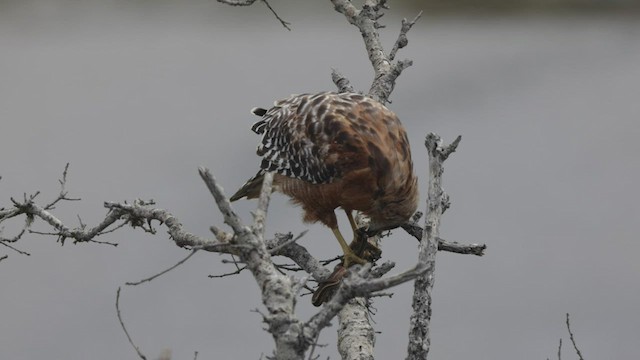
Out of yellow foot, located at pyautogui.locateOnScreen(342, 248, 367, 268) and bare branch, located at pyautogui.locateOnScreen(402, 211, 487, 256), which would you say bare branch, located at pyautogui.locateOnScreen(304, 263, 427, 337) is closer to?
bare branch, located at pyautogui.locateOnScreen(402, 211, 487, 256)

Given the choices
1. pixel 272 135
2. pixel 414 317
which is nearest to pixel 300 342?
pixel 414 317

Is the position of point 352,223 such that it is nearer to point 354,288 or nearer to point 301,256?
point 301,256

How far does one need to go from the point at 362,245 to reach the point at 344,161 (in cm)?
36

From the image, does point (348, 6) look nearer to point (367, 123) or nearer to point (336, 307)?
point (367, 123)

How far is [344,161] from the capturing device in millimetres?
3467

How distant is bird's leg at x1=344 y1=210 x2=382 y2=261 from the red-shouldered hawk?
0.02 m

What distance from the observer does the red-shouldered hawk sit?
3436 millimetres

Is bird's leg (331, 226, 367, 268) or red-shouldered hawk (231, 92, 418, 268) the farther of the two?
bird's leg (331, 226, 367, 268)

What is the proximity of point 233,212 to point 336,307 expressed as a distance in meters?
0.33

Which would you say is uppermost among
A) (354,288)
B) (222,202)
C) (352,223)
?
(352,223)

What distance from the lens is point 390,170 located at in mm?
3424

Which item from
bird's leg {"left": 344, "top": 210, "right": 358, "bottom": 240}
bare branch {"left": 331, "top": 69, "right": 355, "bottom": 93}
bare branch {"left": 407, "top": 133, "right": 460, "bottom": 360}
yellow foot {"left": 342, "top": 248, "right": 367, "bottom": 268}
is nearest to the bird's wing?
bird's leg {"left": 344, "top": 210, "right": 358, "bottom": 240}

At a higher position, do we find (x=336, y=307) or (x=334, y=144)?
(x=334, y=144)

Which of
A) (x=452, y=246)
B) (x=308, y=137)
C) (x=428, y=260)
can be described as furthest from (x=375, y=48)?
(x=428, y=260)
